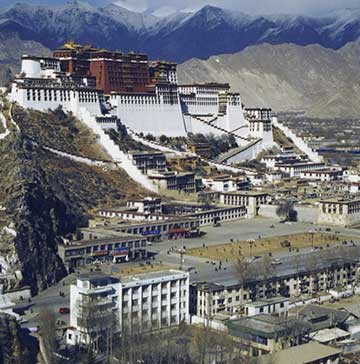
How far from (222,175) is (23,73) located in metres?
11.6

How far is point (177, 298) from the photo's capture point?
2491cm

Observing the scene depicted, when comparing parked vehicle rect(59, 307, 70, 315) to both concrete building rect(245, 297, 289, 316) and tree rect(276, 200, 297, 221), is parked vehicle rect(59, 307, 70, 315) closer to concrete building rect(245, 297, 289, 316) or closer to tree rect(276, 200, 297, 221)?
concrete building rect(245, 297, 289, 316)

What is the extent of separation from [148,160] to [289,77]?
117115 mm

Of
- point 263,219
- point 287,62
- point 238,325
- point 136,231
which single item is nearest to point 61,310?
point 238,325

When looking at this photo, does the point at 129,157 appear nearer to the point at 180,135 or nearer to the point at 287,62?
the point at 180,135

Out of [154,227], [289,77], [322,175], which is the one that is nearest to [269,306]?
[154,227]

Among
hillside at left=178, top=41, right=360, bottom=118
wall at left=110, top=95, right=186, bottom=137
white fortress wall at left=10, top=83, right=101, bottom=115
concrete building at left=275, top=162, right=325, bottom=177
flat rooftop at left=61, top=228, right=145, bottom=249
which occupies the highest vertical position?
hillside at left=178, top=41, right=360, bottom=118

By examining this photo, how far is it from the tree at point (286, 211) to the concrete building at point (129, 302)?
58.9ft

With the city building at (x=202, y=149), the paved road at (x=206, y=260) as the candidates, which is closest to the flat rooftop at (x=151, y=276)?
the paved road at (x=206, y=260)

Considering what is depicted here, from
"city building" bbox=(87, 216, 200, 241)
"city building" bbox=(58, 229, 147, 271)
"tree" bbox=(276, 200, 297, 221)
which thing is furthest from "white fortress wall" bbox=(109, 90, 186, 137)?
"city building" bbox=(58, 229, 147, 271)

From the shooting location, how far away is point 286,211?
42.9 m

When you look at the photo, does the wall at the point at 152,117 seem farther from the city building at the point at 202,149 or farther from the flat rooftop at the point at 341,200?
the flat rooftop at the point at 341,200

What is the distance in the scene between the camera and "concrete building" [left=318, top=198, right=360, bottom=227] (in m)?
41.6

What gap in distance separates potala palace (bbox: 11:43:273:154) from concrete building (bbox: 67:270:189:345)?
22911 millimetres
